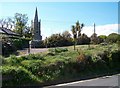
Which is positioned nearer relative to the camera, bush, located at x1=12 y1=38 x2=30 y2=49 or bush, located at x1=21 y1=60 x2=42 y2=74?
bush, located at x1=21 y1=60 x2=42 y2=74

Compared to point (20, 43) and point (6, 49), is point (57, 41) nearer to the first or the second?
point (20, 43)

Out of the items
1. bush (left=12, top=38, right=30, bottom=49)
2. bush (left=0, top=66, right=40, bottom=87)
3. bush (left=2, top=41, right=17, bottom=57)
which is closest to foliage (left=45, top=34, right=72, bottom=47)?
bush (left=12, top=38, right=30, bottom=49)

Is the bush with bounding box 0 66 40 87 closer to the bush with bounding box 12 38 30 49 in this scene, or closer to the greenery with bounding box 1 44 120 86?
the greenery with bounding box 1 44 120 86

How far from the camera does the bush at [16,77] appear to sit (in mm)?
22812

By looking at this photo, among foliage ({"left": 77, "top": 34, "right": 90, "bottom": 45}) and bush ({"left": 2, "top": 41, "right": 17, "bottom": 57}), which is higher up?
foliage ({"left": 77, "top": 34, "right": 90, "bottom": 45})

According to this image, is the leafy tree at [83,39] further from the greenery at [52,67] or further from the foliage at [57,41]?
the greenery at [52,67]

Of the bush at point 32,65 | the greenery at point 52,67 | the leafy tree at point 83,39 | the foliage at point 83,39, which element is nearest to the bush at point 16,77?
the greenery at point 52,67

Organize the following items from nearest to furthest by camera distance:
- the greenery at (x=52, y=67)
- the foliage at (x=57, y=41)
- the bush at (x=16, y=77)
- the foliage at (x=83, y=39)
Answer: the bush at (x=16, y=77), the greenery at (x=52, y=67), the foliage at (x=57, y=41), the foliage at (x=83, y=39)

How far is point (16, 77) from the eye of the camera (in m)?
23.3

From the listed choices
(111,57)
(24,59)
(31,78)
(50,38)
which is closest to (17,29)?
(50,38)

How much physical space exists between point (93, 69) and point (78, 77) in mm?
4530

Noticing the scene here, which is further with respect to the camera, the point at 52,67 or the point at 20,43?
the point at 20,43

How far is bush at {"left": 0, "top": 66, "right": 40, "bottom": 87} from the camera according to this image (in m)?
22.8

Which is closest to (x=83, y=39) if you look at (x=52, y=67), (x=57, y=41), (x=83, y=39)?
(x=83, y=39)
